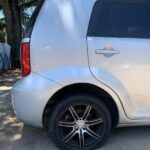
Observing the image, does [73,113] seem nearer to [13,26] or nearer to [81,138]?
[81,138]

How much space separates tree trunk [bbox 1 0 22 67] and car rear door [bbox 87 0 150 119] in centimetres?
892

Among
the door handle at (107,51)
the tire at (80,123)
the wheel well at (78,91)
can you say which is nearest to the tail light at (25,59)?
the wheel well at (78,91)

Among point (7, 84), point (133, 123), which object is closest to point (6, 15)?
point (7, 84)

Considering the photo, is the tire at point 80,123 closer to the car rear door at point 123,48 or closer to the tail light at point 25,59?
the car rear door at point 123,48

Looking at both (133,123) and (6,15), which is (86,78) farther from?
(6,15)

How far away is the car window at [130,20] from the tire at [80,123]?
2.71 feet

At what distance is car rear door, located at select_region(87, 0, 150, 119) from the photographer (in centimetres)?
463

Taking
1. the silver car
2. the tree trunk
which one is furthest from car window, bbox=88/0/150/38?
the tree trunk

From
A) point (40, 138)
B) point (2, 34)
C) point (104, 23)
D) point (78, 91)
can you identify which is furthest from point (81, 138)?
point (2, 34)

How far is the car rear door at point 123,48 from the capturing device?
463 cm

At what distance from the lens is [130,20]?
15.5 feet

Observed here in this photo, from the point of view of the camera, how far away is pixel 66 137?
4828 mm

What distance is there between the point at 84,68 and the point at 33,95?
2.11 feet

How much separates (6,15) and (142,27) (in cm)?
938
